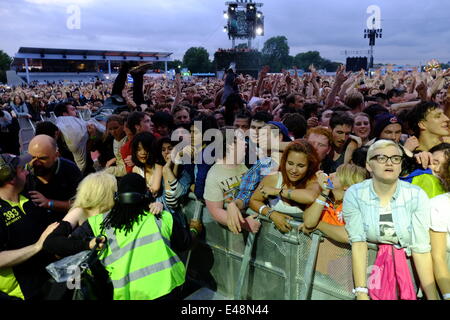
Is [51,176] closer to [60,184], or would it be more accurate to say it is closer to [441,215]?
[60,184]

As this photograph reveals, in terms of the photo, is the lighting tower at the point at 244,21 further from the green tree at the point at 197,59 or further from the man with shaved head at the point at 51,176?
the man with shaved head at the point at 51,176

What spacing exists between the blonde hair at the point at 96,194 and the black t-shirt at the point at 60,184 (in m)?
1.04

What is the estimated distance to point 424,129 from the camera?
3.17 metres

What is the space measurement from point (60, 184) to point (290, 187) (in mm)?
2448

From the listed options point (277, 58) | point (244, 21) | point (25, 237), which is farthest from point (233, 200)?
point (277, 58)

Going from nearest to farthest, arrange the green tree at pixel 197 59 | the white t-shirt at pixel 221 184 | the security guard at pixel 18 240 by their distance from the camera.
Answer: the security guard at pixel 18 240 → the white t-shirt at pixel 221 184 → the green tree at pixel 197 59

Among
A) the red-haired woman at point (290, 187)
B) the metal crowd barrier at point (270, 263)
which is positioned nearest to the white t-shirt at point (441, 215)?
the metal crowd barrier at point (270, 263)

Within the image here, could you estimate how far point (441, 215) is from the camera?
6.35 feet

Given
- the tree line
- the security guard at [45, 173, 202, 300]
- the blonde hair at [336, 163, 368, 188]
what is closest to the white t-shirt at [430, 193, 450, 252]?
the blonde hair at [336, 163, 368, 188]

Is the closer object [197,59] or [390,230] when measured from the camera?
[390,230]

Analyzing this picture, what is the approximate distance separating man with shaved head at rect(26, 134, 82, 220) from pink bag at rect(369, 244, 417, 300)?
117 inches

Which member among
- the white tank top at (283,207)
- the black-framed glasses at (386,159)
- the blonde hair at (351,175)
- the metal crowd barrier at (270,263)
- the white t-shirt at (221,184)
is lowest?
the metal crowd barrier at (270,263)

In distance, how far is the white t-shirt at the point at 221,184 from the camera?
295cm
